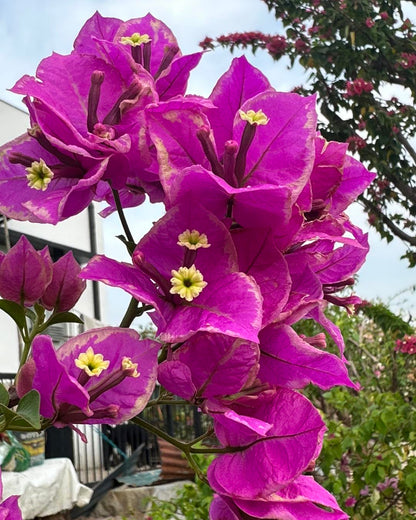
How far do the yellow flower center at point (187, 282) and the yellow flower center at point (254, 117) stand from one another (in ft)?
0.26

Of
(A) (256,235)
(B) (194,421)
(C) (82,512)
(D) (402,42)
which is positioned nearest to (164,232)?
(A) (256,235)

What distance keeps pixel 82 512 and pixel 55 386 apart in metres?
4.74

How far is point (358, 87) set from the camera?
430 cm

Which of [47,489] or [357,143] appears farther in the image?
[357,143]

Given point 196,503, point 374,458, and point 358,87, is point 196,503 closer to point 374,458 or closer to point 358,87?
point 374,458

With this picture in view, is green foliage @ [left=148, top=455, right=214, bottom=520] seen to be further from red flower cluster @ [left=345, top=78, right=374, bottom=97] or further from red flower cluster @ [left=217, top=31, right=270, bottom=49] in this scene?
red flower cluster @ [left=217, top=31, right=270, bottom=49]

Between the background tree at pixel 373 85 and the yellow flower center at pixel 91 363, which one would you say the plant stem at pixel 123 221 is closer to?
the yellow flower center at pixel 91 363

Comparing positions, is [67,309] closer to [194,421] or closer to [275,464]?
[275,464]

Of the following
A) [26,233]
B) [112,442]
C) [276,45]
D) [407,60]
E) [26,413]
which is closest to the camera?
[26,413]

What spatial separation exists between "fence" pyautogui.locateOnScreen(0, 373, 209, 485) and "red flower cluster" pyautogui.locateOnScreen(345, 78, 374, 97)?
2572 millimetres

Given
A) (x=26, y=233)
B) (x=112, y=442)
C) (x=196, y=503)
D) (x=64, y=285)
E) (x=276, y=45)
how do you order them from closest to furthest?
(x=64, y=285) < (x=196, y=503) < (x=276, y=45) < (x=112, y=442) < (x=26, y=233)

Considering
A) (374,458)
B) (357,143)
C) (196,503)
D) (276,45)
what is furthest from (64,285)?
(276,45)

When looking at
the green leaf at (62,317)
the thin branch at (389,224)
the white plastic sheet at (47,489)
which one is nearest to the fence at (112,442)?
the white plastic sheet at (47,489)

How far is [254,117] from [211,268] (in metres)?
0.08
